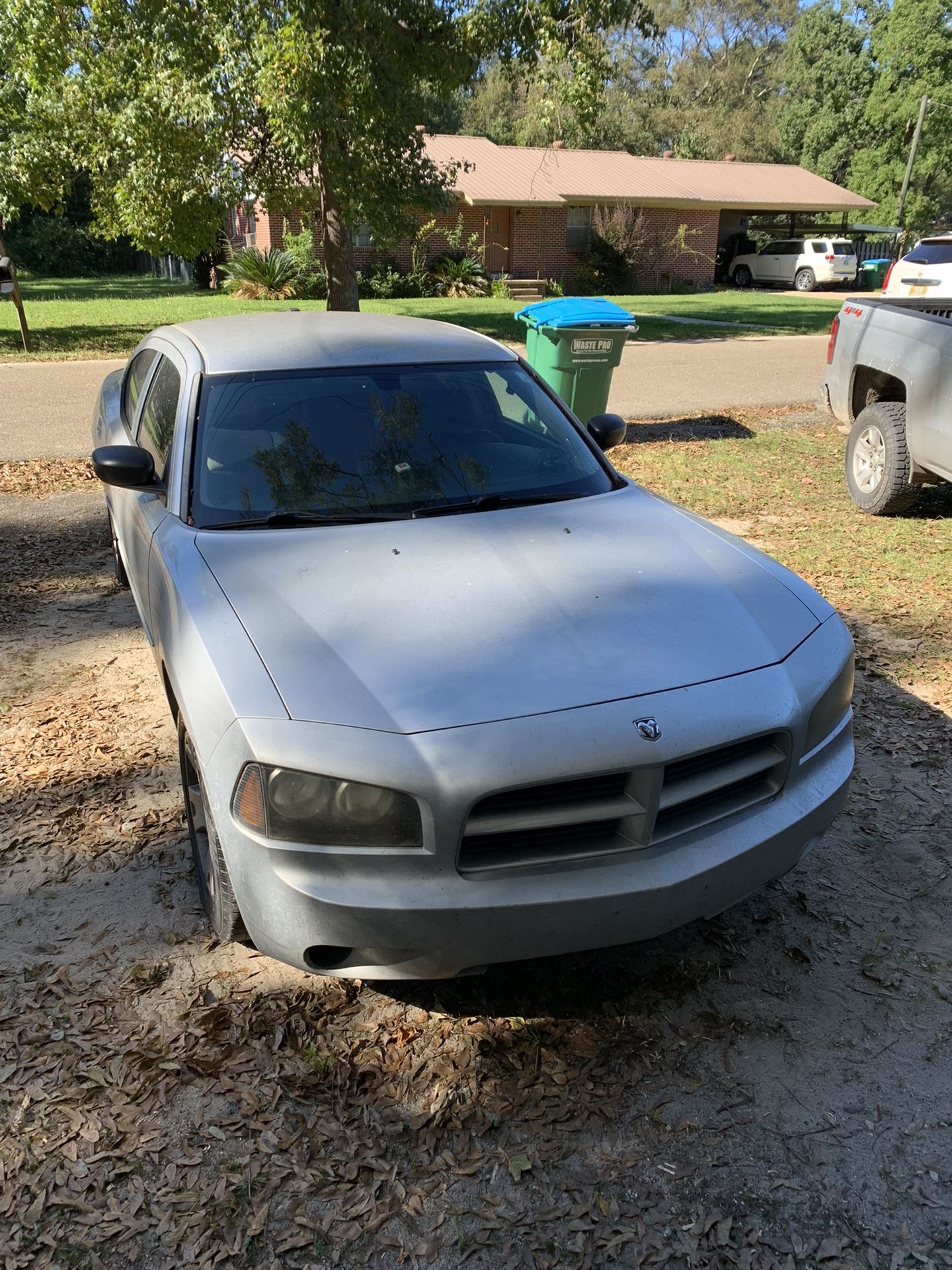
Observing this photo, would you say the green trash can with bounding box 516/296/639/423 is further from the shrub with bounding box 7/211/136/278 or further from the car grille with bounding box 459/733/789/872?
the shrub with bounding box 7/211/136/278

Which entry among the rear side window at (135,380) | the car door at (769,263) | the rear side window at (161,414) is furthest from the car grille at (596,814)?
the car door at (769,263)

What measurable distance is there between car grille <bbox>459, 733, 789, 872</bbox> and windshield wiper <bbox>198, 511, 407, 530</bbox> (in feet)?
4.34

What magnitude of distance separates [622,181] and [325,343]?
33.0 m

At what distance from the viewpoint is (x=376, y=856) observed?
220 centimetres

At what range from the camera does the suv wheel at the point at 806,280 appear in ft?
112

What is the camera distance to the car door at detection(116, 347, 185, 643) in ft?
11.8

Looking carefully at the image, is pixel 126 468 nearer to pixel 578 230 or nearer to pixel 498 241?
pixel 498 241

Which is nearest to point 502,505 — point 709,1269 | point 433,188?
point 709,1269

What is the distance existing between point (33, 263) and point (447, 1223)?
1599 inches

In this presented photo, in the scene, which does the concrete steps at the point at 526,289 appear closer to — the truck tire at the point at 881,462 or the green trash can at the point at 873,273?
the green trash can at the point at 873,273

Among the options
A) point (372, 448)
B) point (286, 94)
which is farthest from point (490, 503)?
point (286, 94)

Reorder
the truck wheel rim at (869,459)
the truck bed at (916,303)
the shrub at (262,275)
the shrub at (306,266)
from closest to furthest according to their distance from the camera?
the truck wheel rim at (869,459) < the truck bed at (916,303) < the shrub at (262,275) < the shrub at (306,266)

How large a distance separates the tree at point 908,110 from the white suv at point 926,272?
29.8m

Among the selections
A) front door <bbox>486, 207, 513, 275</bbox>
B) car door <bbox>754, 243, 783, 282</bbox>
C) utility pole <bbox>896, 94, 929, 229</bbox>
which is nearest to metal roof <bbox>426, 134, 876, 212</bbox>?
front door <bbox>486, 207, 513, 275</bbox>
